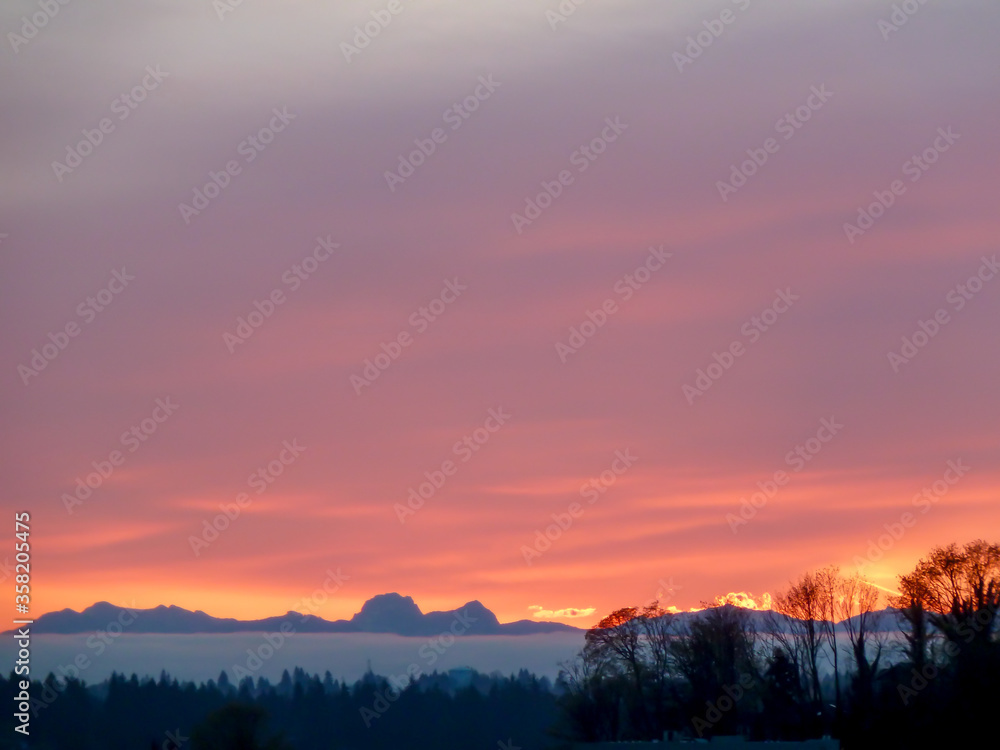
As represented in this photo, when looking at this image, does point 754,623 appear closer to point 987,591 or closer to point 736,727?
point 736,727

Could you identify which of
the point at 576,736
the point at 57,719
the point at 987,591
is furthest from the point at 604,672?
the point at 57,719

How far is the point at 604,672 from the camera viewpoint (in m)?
121

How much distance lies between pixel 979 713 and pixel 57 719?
159 m

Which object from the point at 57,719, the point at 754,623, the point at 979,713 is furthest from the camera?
the point at 57,719

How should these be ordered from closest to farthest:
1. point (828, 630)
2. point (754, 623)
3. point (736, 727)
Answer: point (736, 727) → point (828, 630) → point (754, 623)

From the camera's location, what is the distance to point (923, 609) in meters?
100

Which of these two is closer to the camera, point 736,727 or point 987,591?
point 987,591

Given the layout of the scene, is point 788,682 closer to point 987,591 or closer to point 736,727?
point 736,727

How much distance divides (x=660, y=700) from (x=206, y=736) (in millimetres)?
47879

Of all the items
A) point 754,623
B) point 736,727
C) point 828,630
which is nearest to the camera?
point 736,727

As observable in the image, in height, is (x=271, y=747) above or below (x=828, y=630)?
below

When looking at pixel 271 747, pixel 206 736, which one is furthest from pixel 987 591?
pixel 206 736

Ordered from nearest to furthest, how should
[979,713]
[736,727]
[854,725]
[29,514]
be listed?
[29,514] < [979,713] < [854,725] < [736,727]

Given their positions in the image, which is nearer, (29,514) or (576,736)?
(29,514)
